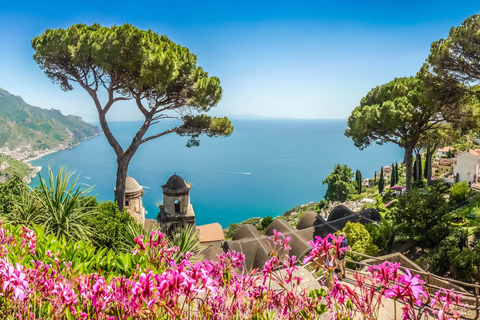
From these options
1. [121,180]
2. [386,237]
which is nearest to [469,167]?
[386,237]

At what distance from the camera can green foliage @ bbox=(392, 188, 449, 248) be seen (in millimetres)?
10245

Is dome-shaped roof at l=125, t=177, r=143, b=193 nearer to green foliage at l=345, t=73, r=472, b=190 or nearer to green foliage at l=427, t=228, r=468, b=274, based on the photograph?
green foliage at l=427, t=228, r=468, b=274

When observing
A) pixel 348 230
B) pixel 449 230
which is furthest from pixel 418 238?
pixel 348 230

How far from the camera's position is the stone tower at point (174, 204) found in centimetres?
1441

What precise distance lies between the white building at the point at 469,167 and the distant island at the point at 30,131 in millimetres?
133287

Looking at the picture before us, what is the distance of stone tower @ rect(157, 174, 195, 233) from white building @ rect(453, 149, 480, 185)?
25.6 m

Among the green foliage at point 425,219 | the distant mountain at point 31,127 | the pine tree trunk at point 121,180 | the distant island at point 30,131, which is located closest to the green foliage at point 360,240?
the green foliage at point 425,219

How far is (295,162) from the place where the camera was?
15138 cm

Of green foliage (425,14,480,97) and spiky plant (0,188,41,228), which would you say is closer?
spiky plant (0,188,41,228)

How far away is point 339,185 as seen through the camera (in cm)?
2894

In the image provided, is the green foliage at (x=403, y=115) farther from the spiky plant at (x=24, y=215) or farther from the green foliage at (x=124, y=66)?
the spiky plant at (x=24, y=215)

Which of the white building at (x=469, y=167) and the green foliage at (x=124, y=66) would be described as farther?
the white building at (x=469, y=167)

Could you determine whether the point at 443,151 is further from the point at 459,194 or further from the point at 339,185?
the point at 459,194

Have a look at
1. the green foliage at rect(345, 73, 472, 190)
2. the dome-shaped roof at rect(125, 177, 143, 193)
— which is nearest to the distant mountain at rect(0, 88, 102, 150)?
the dome-shaped roof at rect(125, 177, 143, 193)
